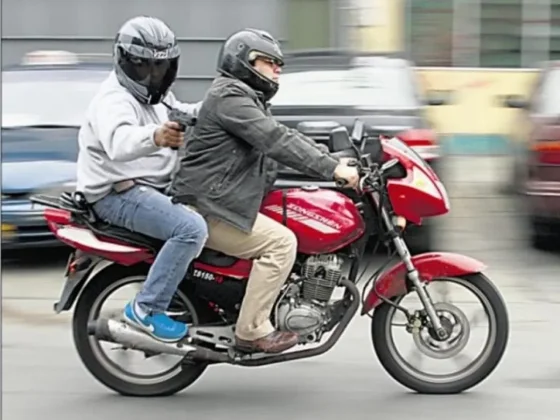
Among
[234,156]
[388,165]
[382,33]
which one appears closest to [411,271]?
[388,165]

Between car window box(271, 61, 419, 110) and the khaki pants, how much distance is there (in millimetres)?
3839

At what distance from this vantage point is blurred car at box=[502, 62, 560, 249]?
9117mm

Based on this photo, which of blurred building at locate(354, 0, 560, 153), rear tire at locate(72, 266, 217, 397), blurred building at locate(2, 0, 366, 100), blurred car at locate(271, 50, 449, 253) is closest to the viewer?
rear tire at locate(72, 266, 217, 397)

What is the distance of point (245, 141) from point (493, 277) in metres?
4.03

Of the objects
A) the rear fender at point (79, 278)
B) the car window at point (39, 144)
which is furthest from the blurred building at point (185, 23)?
the rear fender at point (79, 278)

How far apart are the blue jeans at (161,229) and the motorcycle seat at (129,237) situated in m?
0.04

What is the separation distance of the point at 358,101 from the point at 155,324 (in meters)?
4.14

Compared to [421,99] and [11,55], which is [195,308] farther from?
[11,55]

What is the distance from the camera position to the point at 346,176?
5.43 meters

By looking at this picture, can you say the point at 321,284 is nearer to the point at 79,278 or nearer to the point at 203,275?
the point at 203,275

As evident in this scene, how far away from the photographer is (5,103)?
10000 mm

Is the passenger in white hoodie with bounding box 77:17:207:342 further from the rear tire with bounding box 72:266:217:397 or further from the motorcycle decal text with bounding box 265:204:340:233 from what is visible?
the motorcycle decal text with bounding box 265:204:340:233

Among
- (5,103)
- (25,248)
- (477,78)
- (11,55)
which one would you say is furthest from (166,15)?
(25,248)

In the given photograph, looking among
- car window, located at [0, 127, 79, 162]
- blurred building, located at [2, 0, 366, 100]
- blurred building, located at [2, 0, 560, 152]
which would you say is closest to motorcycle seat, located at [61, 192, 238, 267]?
car window, located at [0, 127, 79, 162]
